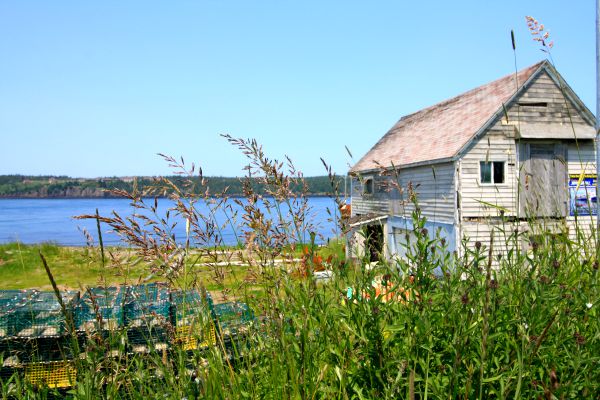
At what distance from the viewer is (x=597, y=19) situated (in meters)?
5.62

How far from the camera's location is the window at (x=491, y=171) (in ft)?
59.0

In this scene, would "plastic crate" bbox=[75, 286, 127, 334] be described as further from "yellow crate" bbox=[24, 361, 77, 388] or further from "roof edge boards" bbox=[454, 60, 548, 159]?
"roof edge boards" bbox=[454, 60, 548, 159]

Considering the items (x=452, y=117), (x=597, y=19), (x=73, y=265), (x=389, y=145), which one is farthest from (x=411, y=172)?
(x=73, y=265)

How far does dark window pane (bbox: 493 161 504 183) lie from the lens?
60.3ft

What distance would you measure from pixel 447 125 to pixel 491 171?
3.99 metres

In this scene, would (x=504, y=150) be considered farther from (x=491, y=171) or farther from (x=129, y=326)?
(x=129, y=326)

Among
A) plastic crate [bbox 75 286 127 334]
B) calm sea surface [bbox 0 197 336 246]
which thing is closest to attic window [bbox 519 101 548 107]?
calm sea surface [bbox 0 197 336 246]

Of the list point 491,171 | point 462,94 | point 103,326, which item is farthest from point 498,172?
point 103,326

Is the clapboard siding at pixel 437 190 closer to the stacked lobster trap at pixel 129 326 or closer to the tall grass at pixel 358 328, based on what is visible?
the stacked lobster trap at pixel 129 326

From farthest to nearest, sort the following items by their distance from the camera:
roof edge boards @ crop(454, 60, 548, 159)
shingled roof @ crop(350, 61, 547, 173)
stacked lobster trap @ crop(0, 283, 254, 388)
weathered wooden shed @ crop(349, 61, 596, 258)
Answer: shingled roof @ crop(350, 61, 547, 173) → weathered wooden shed @ crop(349, 61, 596, 258) → roof edge boards @ crop(454, 60, 548, 159) → stacked lobster trap @ crop(0, 283, 254, 388)

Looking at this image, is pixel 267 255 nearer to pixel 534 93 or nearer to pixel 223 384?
pixel 223 384

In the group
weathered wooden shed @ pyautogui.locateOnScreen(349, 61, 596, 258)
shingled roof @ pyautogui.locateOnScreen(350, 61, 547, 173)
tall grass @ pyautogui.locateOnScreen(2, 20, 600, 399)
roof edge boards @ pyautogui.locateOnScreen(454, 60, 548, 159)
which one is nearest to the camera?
tall grass @ pyautogui.locateOnScreen(2, 20, 600, 399)

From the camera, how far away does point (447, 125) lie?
20844mm

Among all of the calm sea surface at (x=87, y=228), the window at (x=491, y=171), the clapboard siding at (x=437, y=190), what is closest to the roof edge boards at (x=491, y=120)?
the clapboard siding at (x=437, y=190)
